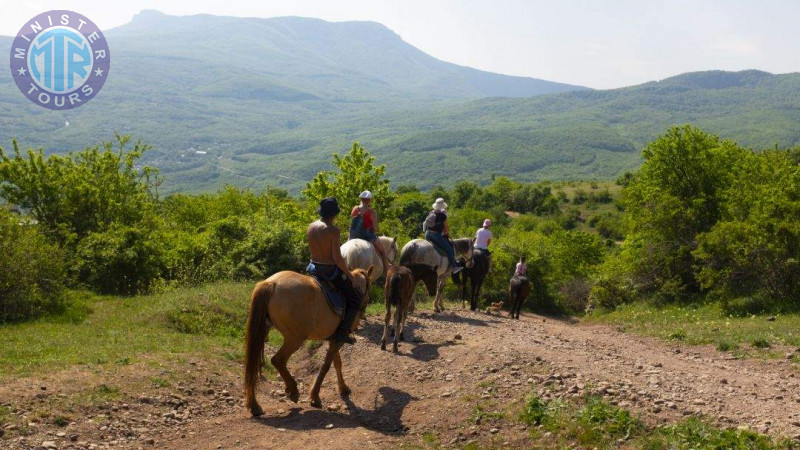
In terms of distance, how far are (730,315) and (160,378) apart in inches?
735

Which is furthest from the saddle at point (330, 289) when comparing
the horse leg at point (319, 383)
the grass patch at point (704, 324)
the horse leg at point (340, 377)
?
the grass patch at point (704, 324)

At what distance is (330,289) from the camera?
1127 cm

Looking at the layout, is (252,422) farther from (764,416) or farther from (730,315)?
(730,315)

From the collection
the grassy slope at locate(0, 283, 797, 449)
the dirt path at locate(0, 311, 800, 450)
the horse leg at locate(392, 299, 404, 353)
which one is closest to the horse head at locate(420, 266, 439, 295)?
the grassy slope at locate(0, 283, 797, 449)

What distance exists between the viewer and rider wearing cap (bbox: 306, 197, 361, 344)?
1113 centimetres

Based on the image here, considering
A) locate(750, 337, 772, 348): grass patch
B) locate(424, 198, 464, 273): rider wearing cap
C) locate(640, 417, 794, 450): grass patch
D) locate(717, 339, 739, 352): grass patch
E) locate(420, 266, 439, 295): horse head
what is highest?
locate(424, 198, 464, 273): rider wearing cap

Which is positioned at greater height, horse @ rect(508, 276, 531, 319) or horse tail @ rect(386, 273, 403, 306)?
horse tail @ rect(386, 273, 403, 306)

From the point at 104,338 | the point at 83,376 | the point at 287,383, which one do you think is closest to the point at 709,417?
the point at 287,383

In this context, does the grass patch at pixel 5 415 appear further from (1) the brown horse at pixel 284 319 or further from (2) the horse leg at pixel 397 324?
(2) the horse leg at pixel 397 324

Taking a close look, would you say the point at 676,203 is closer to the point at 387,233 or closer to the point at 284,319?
the point at 387,233

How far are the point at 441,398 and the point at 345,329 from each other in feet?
6.52

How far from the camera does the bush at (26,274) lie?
A: 691 inches

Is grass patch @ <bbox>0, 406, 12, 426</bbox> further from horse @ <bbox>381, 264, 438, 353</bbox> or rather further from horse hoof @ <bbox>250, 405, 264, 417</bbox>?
horse @ <bbox>381, 264, 438, 353</bbox>

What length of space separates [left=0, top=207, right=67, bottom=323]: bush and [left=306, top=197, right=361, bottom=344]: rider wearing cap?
34.6 feet
